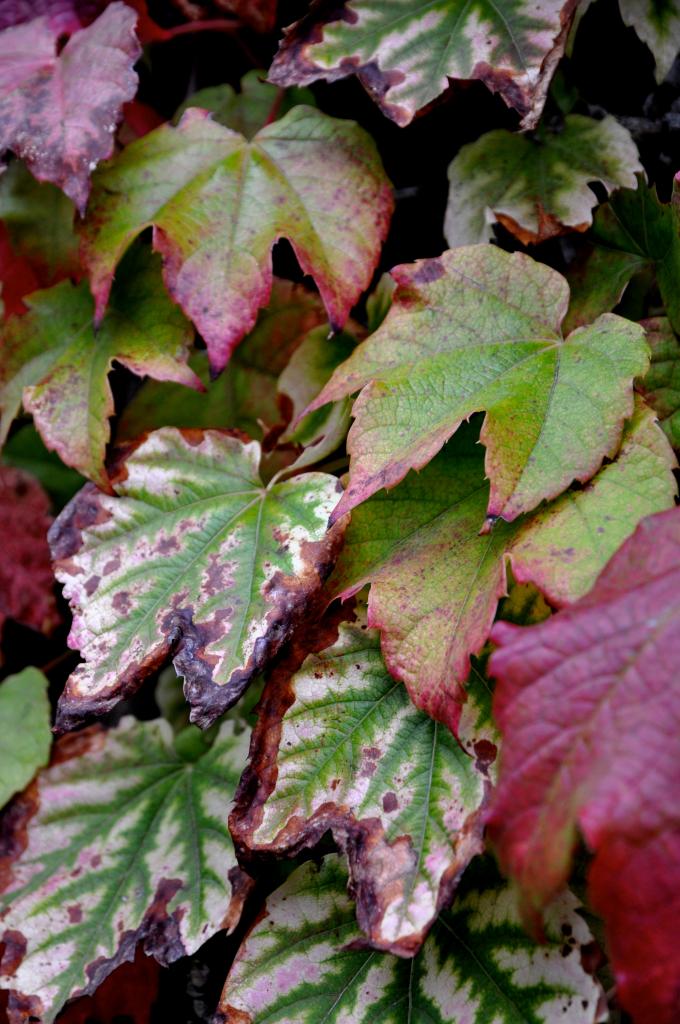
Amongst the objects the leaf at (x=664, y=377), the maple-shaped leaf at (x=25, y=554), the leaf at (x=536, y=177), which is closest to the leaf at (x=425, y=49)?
the leaf at (x=536, y=177)

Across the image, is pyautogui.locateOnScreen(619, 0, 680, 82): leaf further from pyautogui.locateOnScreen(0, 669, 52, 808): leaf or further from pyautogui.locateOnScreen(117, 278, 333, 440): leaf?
pyautogui.locateOnScreen(0, 669, 52, 808): leaf

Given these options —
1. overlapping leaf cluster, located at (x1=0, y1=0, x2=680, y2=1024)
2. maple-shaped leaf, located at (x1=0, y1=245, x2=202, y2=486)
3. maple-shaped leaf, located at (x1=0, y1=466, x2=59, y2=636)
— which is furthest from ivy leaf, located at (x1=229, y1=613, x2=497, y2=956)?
maple-shaped leaf, located at (x1=0, y1=466, x2=59, y2=636)

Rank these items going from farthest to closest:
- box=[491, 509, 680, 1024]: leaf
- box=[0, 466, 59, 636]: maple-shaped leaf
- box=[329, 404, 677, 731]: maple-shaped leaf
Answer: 1. box=[0, 466, 59, 636]: maple-shaped leaf
2. box=[329, 404, 677, 731]: maple-shaped leaf
3. box=[491, 509, 680, 1024]: leaf

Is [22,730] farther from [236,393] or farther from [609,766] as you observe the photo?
[609,766]

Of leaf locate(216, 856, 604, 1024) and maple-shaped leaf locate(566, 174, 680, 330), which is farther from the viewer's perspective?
maple-shaped leaf locate(566, 174, 680, 330)

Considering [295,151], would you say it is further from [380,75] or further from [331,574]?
[331,574]

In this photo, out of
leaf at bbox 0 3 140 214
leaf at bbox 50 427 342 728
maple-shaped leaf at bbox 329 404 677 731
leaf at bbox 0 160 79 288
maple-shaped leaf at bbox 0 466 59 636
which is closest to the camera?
maple-shaped leaf at bbox 329 404 677 731

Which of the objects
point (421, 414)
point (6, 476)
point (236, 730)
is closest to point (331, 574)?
point (421, 414)
